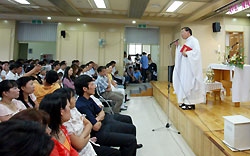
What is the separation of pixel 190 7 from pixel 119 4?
2573 mm

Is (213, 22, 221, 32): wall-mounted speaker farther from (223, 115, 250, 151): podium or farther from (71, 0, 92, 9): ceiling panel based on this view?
(223, 115, 250, 151): podium

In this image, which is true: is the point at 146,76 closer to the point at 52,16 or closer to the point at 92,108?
the point at 52,16

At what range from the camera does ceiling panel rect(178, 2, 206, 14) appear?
5.18m

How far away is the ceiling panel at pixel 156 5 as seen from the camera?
203 inches

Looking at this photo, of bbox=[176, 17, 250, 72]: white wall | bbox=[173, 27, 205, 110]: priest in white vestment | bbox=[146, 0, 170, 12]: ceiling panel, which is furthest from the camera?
bbox=[176, 17, 250, 72]: white wall

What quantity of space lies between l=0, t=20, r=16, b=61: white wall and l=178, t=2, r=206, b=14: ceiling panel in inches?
305

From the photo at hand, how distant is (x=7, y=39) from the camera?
7.46m

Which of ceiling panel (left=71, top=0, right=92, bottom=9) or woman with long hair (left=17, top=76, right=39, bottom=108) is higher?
ceiling panel (left=71, top=0, right=92, bottom=9)

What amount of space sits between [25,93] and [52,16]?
225 inches

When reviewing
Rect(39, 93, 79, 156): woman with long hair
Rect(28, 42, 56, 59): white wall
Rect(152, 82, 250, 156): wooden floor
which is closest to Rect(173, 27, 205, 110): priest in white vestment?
Rect(152, 82, 250, 156): wooden floor

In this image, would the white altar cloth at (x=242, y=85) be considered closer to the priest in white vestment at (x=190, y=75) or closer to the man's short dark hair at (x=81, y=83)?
the priest in white vestment at (x=190, y=75)

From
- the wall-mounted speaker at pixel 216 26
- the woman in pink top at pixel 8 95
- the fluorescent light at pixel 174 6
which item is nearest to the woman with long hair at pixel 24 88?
the woman in pink top at pixel 8 95

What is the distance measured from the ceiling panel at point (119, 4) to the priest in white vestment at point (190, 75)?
3.11 m

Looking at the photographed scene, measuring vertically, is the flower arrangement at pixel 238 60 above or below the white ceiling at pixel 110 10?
below
